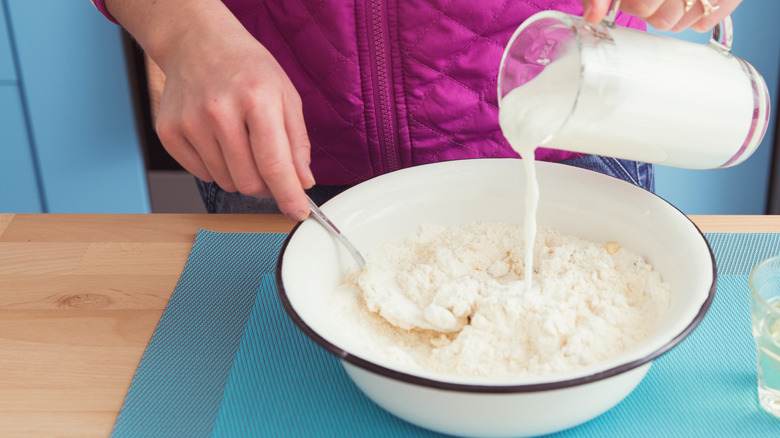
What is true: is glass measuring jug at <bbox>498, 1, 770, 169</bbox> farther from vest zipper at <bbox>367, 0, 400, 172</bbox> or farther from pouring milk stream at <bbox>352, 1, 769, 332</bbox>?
vest zipper at <bbox>367, 0, 400, 172</bbox>

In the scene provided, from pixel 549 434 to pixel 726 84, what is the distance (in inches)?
15.3

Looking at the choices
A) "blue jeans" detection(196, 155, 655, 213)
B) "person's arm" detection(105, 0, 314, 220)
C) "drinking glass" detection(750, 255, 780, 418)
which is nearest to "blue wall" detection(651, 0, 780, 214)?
"blue jeans" detection(196, 155, 655, 213)

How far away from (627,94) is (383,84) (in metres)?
0.41

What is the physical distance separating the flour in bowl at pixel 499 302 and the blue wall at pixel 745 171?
3.78 feet

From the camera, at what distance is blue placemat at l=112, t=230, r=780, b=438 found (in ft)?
2.23

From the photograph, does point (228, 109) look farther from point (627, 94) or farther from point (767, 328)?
point (767, 328)

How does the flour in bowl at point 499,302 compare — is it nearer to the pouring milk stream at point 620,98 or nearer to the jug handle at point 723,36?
the pouring milk stream at point 620,98

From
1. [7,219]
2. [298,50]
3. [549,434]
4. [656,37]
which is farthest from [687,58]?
[7,219]

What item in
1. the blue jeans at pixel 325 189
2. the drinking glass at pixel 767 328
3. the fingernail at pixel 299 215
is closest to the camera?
the drinking glass at pixel 767 328

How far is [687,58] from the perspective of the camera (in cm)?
67

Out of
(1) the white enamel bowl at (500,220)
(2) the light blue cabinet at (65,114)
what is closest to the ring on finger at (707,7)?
(1) the white enamel bowl at (500,220)

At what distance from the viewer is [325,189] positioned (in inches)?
43.5

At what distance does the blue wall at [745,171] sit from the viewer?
5.79ft

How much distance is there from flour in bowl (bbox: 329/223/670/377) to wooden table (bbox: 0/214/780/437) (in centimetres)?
26
